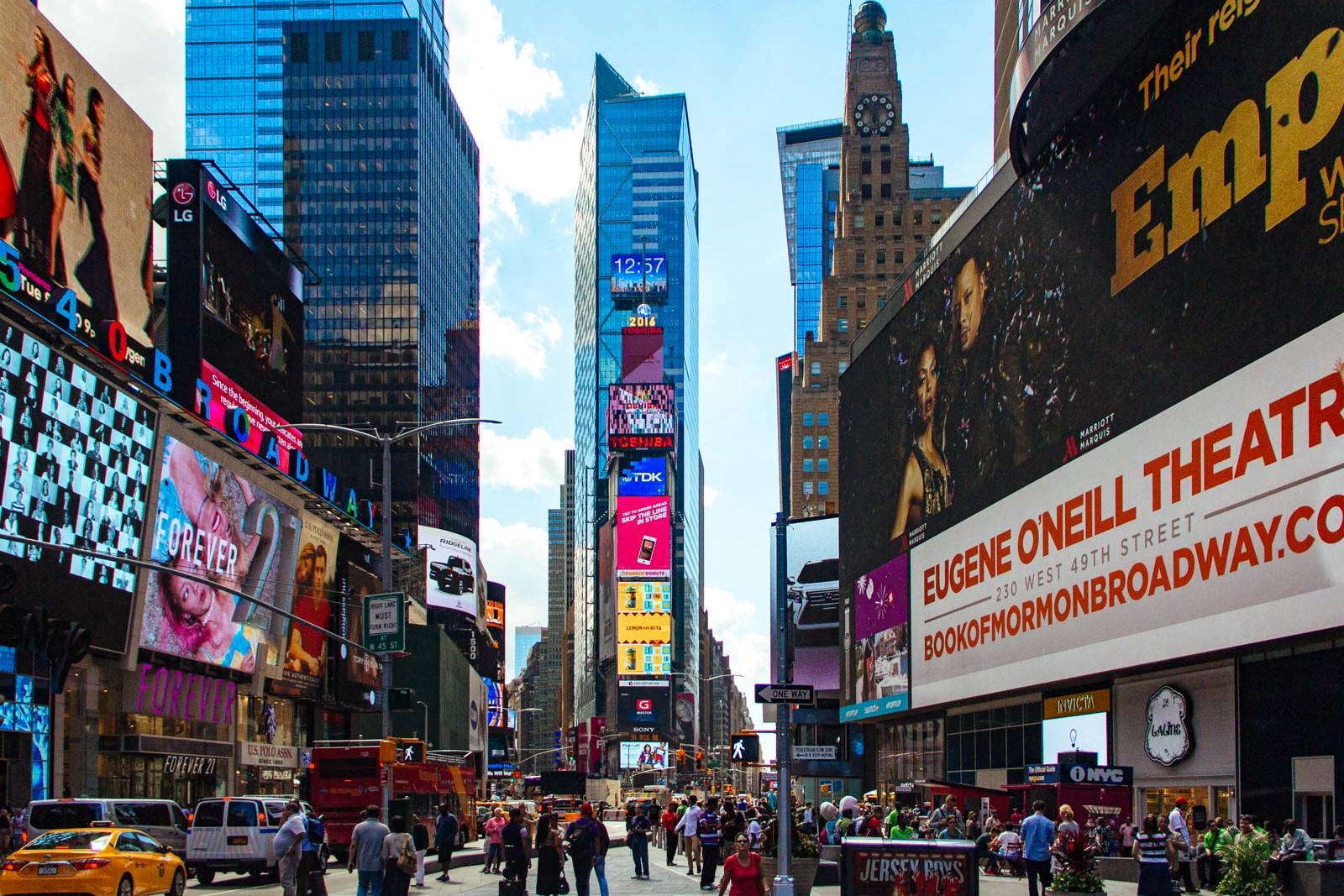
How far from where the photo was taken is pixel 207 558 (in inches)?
2667

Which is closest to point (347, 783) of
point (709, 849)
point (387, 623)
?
point (387, 623)

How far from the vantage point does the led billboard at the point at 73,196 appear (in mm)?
52375

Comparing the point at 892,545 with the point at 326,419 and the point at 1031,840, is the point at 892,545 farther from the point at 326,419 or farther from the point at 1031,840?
the point at 326,419

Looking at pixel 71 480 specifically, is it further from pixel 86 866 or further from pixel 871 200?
pixel 871 200

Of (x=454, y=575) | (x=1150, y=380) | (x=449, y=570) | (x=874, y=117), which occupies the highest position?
(x=874, y=117)

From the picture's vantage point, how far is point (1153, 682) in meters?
42.9

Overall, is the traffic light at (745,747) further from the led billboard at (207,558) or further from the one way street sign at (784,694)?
the led billboard at (207,558)

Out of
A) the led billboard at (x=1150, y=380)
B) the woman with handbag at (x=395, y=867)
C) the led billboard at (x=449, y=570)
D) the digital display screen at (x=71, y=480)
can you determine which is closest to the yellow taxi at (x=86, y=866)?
the woman with handbag at (x=395, y=867)

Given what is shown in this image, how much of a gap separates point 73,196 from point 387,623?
31.1m

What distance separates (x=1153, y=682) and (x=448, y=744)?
97.5m

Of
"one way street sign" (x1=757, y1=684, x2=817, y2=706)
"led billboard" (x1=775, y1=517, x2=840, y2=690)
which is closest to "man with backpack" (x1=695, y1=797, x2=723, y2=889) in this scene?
"one way street sign" (x1=757, y1=684, x2=817, y2=706)

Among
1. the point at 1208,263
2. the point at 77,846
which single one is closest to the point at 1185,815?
the point at 1208,263

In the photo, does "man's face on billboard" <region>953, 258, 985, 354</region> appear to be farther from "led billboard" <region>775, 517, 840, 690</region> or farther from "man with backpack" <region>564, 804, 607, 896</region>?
"led billboard" <region>775, 517, 840, 690</region>

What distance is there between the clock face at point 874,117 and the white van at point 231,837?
120m
